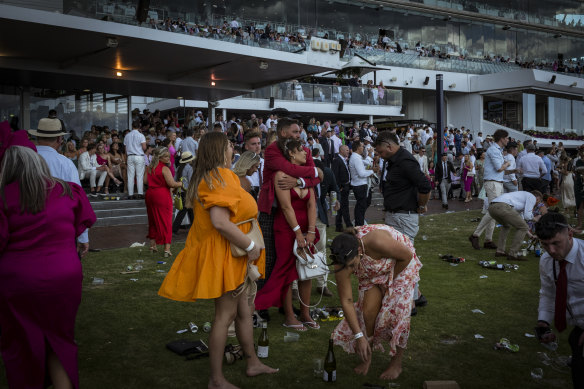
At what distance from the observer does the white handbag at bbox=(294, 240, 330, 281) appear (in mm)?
5004

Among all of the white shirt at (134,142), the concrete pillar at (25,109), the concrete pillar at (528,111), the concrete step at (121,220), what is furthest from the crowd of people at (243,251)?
the concrete pillar at (528,111)

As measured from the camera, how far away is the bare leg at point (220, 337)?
3.68m

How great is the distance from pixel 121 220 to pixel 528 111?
123ft

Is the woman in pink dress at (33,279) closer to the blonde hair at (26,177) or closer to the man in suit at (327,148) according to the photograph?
the blonde hair at (26,177)

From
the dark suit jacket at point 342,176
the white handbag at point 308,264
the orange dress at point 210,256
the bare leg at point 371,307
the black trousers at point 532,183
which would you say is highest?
the dark suit jacket at point 342,176

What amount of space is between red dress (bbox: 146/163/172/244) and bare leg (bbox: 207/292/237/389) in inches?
211

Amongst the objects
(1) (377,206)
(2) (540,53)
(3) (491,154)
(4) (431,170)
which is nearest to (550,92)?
(2) (540,53)

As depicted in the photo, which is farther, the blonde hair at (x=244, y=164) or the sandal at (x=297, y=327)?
the sandal at (x=297, y=327)

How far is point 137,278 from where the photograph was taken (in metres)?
7.54

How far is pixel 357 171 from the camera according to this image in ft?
37.1

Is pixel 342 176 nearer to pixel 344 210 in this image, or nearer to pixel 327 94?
pixel 344 210

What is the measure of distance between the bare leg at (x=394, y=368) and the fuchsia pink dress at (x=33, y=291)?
227cm

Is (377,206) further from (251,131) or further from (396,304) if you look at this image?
(396,304)

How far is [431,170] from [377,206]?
385cm
